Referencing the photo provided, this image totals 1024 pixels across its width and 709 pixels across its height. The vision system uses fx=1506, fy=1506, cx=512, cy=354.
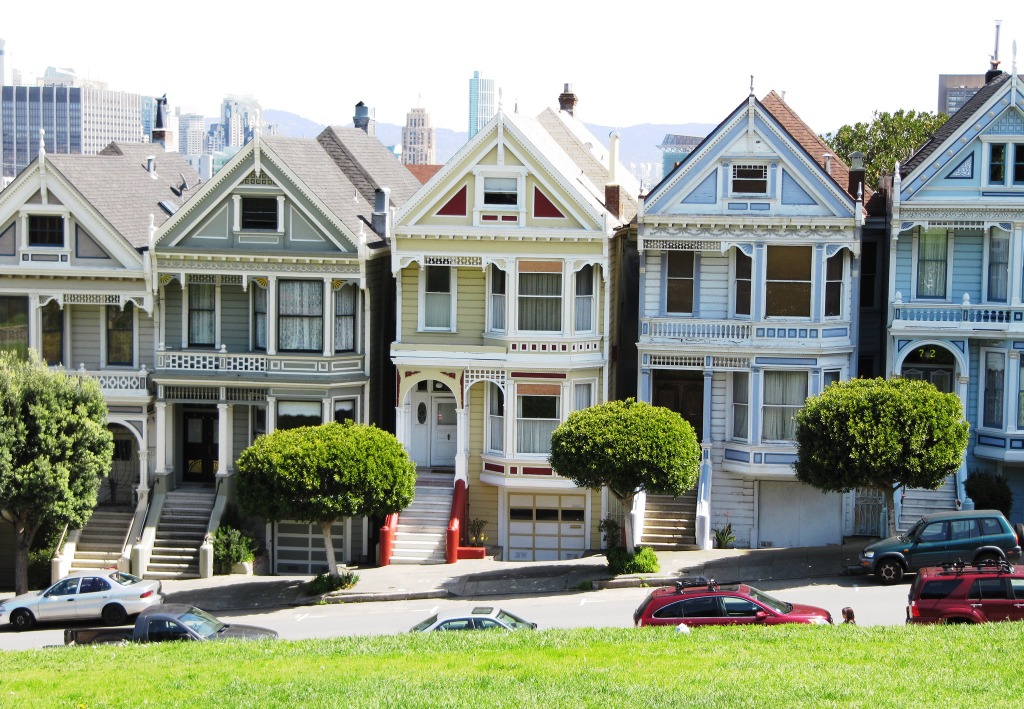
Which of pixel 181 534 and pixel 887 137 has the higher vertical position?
pixel 887 137

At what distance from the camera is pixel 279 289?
138ft

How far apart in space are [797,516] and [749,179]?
9.29 m

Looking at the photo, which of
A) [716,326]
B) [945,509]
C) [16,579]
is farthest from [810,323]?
[16,579]

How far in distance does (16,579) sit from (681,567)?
17525 millimetres

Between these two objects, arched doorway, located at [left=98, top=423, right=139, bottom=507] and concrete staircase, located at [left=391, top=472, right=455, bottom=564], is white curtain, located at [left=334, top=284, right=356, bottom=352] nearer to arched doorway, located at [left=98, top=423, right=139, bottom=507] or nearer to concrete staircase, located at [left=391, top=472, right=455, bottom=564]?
concrete staircase, located at [left=391, top=472, right=455, bottom=564]

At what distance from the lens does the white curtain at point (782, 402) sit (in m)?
40.8

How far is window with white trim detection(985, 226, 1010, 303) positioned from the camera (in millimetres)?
40062

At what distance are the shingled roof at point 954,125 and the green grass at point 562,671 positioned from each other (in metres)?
17.3

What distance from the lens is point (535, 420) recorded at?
4144 centimetres

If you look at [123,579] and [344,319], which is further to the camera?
[344,319]

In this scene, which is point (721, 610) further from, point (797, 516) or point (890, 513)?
point (797, 516)

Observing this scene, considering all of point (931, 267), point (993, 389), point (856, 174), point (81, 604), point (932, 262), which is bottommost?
point (81, 604)

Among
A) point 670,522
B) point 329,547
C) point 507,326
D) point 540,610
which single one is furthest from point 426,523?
point 540,610

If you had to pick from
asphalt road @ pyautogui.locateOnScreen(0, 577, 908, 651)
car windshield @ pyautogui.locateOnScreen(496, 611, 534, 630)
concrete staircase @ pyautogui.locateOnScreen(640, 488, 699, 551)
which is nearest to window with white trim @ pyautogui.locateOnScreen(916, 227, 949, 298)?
concrete staircase @ pyautogui.locateOnScreen(640, 488, 699, 551)
